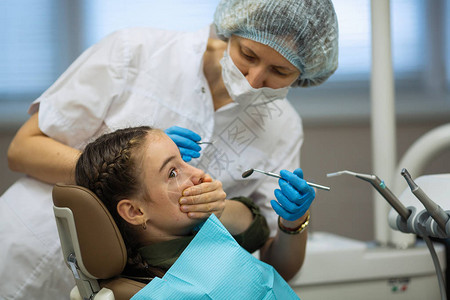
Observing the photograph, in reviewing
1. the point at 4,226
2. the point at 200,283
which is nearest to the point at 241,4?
the point at 200,283

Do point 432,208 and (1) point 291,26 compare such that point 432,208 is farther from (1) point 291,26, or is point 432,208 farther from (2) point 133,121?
(2) point 133,121

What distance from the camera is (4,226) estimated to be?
57.9 inches

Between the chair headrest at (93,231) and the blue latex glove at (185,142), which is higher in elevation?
the blue latex glove at (185,142)

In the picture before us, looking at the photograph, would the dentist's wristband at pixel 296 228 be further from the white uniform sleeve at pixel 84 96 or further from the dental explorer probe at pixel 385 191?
the white uniform sleeve at pixel 84 96

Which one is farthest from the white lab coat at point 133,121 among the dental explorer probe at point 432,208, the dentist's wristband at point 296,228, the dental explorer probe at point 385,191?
the dental explorer probe at point 432,208

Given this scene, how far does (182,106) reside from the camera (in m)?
1.59

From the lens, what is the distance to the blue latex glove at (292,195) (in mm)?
1271

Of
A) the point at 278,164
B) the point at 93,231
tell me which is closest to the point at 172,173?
the point at 93,231

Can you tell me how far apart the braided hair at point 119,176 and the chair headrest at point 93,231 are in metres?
0.13

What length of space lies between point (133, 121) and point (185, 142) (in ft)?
0.79

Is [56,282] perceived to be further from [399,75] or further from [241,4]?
[399,75]

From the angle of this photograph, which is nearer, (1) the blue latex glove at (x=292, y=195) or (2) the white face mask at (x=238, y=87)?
(1) the blue latex glove at (x=292, y=195)

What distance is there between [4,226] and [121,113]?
1.55 ft

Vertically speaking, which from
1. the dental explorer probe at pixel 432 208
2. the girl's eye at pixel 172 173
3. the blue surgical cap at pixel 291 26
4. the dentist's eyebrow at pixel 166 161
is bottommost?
the girl's eye at pixel 172 173
